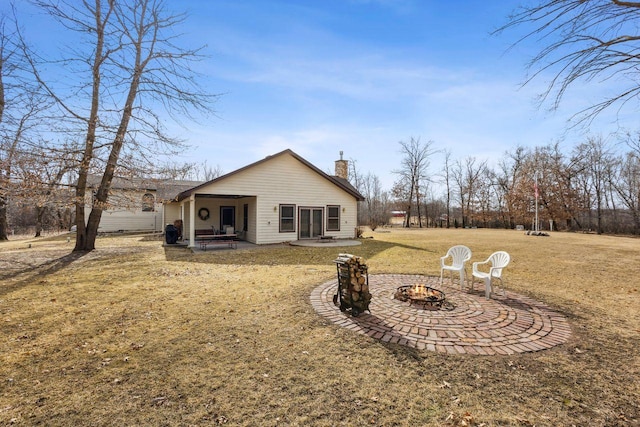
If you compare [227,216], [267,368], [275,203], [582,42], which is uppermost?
[582,42]

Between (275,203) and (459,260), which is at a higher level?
(275,203)

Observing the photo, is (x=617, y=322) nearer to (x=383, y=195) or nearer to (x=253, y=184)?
(x=253, y=184)

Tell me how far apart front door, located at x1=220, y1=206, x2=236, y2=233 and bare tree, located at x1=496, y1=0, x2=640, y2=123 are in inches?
629

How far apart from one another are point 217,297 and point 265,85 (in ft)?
28.6

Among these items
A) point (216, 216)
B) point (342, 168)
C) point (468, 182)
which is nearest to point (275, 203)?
point (216, 216)

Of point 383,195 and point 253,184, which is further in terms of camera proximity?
point 383,195

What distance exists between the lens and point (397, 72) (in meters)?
10.4

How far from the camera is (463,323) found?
4.29m

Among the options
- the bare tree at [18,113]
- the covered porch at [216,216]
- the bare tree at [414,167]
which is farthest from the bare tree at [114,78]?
the bare tree at [414,167]

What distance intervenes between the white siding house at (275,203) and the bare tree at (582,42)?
1129 cm

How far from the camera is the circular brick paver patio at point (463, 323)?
3.66m

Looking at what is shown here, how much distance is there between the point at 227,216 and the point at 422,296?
1475 centimetres

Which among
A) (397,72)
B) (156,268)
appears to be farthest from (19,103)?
(397,72)

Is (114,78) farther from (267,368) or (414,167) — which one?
(414,167)
